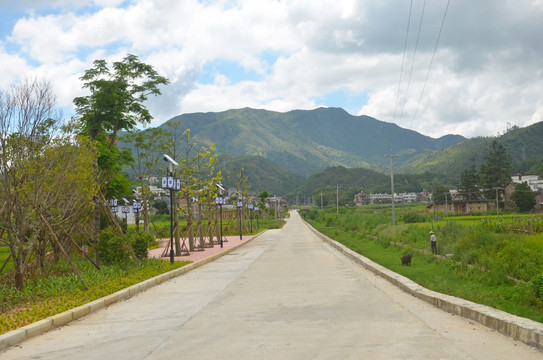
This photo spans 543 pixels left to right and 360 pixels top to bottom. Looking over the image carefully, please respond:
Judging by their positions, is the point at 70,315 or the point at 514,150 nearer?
the point at 70,315

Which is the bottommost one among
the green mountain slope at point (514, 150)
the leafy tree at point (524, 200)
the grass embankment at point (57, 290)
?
the grass embankment at point (57, 290)

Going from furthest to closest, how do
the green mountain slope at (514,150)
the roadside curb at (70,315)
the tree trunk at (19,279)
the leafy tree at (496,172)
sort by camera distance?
the green mountain slope at (514,150) → the leafy tree at (496,172) → the tree trunk at (19,279) → the roadside curb at (70,315)

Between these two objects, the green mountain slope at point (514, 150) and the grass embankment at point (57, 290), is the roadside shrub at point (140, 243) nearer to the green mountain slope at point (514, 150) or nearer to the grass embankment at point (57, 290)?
the grass embankment at point (57, 290)

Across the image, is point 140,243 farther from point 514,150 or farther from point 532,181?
point 514,150

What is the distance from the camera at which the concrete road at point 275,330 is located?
22.2 feet

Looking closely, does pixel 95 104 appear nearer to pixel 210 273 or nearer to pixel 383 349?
pixel 210 273

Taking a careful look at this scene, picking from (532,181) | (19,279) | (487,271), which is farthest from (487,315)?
(532,181)

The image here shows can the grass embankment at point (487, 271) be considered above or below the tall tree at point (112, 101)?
below

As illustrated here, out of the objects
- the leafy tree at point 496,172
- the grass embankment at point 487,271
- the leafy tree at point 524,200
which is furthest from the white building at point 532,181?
the grass embankment at point 487,271

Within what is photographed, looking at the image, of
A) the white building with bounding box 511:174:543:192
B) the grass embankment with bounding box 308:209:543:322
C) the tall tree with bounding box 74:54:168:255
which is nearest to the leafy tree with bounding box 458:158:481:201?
the white building with bounding box 511:174:543:192

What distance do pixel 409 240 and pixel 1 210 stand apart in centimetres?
2421

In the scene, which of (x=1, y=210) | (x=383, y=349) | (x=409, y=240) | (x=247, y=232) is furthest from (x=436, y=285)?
(x=247, y=232)

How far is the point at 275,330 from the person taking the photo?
26.8 feet

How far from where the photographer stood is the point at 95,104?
20.2m
